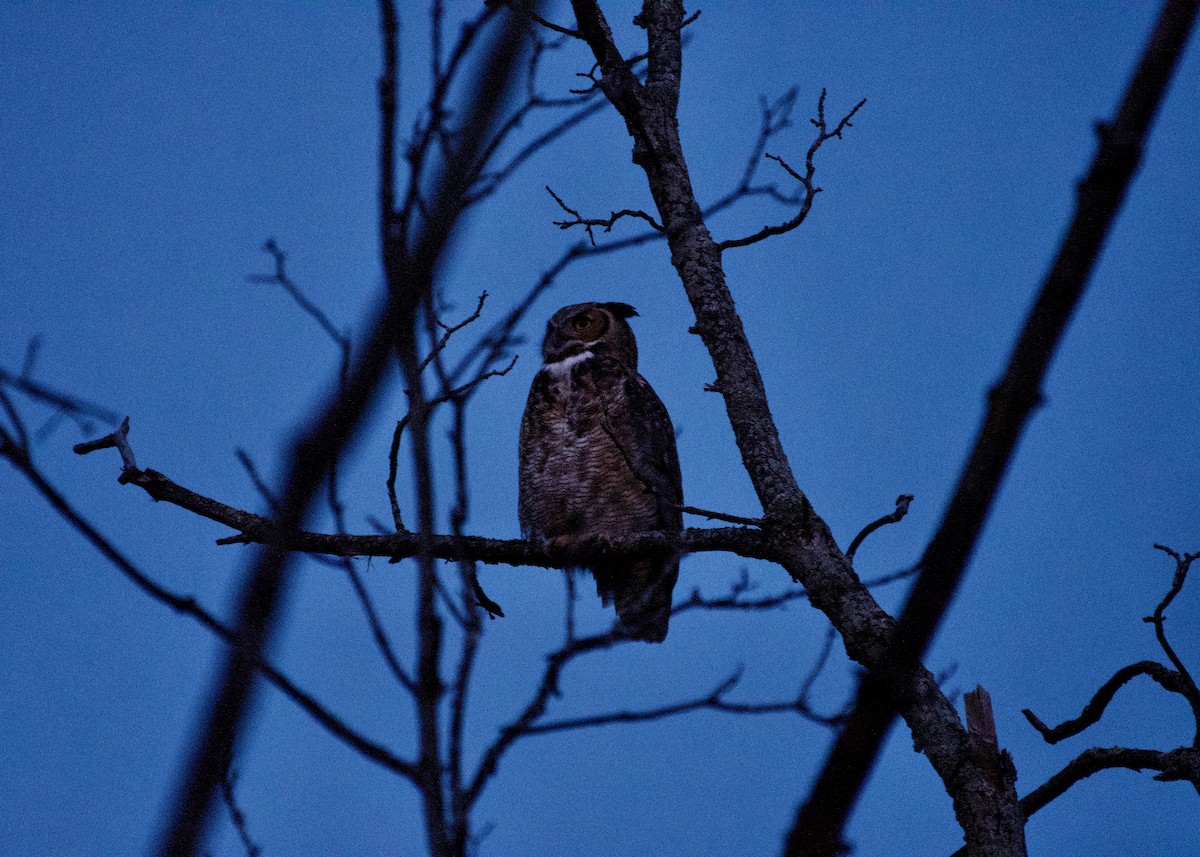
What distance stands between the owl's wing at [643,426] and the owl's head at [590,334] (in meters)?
0.32

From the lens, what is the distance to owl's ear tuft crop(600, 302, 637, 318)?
19.2ft

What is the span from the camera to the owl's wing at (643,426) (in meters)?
5.05

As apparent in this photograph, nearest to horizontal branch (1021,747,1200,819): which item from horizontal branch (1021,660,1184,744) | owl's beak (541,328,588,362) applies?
horizontal branch (1021,660,1184,744)

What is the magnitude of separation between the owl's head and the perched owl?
0.53 ft

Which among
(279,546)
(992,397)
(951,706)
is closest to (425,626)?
(279,546)

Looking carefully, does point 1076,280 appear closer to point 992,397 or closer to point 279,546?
point 992,397

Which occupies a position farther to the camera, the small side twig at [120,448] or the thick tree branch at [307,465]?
the small side twig at [120,448]

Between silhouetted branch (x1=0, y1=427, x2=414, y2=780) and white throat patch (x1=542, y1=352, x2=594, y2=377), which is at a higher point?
white throat patch (x1=542, y1=352, x2=594, y2=377)

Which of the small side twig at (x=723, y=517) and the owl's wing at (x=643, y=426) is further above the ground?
the owl's wing at (x=643, y=426)

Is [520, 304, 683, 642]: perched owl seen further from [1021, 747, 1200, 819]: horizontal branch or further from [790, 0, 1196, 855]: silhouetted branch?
[790, 0, 1196, 855]: silhouetted branch

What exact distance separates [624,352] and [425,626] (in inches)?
182

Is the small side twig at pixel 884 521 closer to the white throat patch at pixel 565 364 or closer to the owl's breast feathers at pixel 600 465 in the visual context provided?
the owl's breast feathers at pixel 600 465

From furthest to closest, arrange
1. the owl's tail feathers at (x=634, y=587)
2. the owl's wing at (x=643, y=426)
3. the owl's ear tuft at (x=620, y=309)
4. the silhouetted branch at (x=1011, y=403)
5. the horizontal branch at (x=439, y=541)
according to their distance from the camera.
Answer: the owl's ear tuft at (x=620, y=309) → the owl's wing at (x=643, y=426) → the owl's tail feathers at (x=634, y=587) → the horizontal branch at (x=439, y=541) → the silhouetted branch at (x=1011, y=403)

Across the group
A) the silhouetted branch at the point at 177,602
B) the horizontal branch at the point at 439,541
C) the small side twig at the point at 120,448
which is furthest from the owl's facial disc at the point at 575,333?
the silhouetted branch at the point at 177,602
